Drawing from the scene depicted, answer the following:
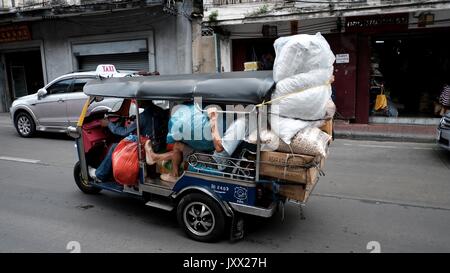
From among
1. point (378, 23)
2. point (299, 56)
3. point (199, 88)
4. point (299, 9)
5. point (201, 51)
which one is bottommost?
point (199, 88)

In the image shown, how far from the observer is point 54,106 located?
10.2m

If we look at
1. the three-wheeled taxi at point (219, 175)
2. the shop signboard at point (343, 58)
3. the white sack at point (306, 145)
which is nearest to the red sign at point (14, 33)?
the shop signboard at point (343, 58)

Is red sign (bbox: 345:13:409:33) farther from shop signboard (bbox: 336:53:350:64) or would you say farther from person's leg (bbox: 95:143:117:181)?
person's leg (bbox: 95:143:117:181)

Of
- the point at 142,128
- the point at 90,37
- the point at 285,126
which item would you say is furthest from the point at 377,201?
the point at 90,37

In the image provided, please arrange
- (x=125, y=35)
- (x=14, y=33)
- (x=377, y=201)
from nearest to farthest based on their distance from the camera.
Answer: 1. (x=377, y=201)
2. (x=125, y=35)
3. (x=14, y=33)

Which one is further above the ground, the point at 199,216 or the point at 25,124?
the point at 25,124

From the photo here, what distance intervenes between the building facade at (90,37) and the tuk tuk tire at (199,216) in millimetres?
9996

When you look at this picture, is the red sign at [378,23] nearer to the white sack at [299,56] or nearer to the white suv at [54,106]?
the white suv at [54,106]

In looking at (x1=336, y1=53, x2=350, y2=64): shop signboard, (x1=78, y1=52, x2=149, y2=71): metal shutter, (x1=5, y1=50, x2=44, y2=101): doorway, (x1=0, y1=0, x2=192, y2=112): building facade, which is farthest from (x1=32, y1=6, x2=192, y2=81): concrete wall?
(x1=336, y1=53, x2=350, y2=64): shop signboard

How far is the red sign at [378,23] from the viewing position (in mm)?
11180

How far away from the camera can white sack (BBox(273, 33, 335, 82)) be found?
379cm

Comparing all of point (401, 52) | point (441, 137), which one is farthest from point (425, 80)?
point (441, 137)

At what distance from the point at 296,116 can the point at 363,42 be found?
9101mm

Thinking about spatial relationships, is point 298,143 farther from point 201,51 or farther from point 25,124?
point 201,51
